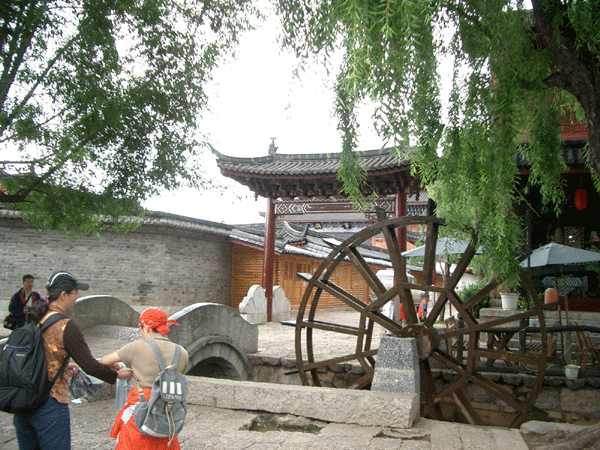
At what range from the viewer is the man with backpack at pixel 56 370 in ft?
8.39

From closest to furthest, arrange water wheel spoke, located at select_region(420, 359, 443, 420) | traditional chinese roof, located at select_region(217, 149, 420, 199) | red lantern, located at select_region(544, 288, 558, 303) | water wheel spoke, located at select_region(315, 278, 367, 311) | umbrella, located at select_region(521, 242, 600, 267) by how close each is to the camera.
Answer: water wheel spoke, located at select_region(420, 359, 443, 420) < umbrella, located at select_region(521, 242, 600, 267) < water wheel spoke, located at select_region(315, 278, 367, 311) < red lantern, located at select_region(544, 288, 558, 303) < traditional chinese roof, located at select_region(217, 149, 420, 199)

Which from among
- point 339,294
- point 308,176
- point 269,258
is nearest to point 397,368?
point 339,294

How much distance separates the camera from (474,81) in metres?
3.91

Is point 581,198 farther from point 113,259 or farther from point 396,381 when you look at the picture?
point 113,259

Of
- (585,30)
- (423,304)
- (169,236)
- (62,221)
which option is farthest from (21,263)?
(585,30)

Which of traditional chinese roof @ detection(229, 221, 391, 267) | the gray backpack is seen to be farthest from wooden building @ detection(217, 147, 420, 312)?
the gray backpack

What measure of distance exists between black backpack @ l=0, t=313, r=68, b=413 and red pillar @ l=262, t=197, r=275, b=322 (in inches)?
413

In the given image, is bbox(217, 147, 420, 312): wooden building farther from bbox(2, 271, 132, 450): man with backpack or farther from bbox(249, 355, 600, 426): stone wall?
bbox(2, 271, 132, 450): man with backpack

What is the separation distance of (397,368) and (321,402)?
→ 0.90 metres

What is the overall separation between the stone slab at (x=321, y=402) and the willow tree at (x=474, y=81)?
1704 millimetres

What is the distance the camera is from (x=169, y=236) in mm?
13914

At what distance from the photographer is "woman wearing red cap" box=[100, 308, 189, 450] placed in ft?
8.32

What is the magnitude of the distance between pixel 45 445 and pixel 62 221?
4643 millimetres

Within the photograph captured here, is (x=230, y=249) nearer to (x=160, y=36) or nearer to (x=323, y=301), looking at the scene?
(x=323, y=301)
